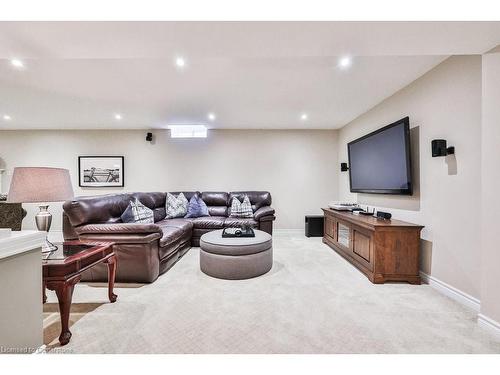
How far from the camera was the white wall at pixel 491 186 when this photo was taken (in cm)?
168

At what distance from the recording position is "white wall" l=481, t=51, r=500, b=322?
1.68 m

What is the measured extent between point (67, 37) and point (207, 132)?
12.7 ft

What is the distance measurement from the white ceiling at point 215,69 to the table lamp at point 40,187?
0.86 meters

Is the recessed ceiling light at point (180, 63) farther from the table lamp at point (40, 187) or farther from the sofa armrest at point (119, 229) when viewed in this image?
the sofa armrest at point (119, 229)

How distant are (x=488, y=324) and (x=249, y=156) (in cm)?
442

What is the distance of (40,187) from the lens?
1.75m

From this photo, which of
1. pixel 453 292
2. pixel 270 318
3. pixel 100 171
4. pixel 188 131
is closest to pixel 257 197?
pixel 188 131

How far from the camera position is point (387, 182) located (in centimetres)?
318

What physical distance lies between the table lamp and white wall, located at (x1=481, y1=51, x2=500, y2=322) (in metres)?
3.33

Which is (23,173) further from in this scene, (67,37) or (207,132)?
(207,132)

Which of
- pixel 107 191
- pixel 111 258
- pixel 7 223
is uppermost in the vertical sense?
pixel 107 191

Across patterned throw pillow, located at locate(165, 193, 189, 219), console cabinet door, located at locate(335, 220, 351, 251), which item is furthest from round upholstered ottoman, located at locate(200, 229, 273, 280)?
patterned throw pillow, located at locate(165, 193, 189, 219)

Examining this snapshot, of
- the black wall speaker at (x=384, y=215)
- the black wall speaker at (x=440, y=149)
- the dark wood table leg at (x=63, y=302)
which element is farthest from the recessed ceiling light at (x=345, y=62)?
the dark wood table leg at (x=63, y=302)
